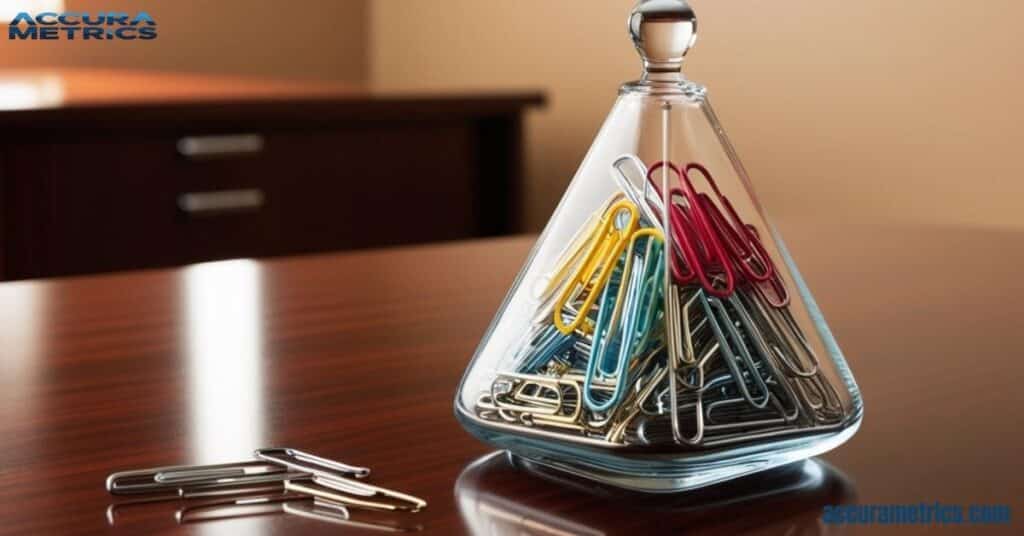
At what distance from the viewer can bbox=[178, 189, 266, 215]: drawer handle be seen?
2.63 meters

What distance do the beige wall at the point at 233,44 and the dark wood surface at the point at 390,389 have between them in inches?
108

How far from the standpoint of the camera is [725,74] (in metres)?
3.18

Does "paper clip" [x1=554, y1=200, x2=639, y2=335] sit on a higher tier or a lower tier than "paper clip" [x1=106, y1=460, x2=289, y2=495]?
higher

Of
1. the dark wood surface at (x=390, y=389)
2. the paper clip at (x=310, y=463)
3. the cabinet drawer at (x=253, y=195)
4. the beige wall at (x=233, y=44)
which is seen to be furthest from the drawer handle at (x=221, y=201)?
the paper clip at (x=310, y=463)

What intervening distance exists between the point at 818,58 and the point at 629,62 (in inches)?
22.2

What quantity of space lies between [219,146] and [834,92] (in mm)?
1309

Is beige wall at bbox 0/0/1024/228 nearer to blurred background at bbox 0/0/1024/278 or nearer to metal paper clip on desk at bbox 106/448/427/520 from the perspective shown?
blurred background at bbox 0/0/1024/278

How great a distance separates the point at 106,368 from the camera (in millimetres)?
725

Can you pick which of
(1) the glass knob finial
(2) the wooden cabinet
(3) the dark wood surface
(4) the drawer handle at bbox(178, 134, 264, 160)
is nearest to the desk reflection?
(3) the dark wood surface

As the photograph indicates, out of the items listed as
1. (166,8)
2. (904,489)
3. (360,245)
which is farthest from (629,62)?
(904,489)

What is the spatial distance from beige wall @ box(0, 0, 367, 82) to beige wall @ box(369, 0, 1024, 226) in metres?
0.63

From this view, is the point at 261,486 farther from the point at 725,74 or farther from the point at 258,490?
the point at 725,74

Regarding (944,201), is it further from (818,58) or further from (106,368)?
(106,368)

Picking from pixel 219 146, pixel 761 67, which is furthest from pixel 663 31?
pixel 761 67
